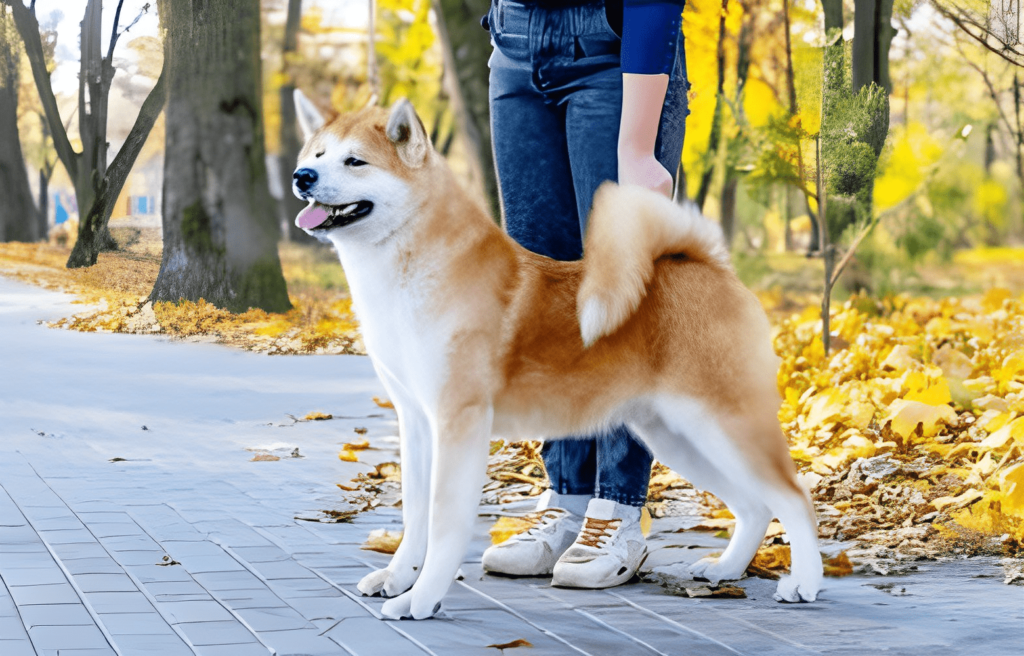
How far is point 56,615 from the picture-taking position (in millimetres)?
2158

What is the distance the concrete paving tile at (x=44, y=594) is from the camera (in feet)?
7.38

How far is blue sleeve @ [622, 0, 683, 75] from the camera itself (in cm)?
236

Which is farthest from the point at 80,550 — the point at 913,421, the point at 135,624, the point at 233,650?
the point at 913,421

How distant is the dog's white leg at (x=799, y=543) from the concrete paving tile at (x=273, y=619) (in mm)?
1057

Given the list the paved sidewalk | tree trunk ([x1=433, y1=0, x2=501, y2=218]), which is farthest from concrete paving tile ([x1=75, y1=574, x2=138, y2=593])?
tree trunk ([x1=433, y1=0, x2=501, y2=218])

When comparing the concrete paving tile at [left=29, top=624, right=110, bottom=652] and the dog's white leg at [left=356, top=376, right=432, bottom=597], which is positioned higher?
the dog's white leg at [left=356, top=376, right=432, bottom=597]

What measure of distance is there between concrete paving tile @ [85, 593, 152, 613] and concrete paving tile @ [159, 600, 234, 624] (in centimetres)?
6

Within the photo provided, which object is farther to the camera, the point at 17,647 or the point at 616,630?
the point at 616,630

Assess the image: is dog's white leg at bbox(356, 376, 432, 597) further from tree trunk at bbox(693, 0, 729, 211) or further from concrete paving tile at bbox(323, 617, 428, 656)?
tree trunk at bbox(693, 0, 729, 211)

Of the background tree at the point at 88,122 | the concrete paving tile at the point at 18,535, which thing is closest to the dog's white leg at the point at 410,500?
the concrete paving tile at the point at 18,535

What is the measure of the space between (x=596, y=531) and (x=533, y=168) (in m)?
0.93

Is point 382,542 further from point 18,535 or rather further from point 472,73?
point 472,73

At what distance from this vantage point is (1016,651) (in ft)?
6.73

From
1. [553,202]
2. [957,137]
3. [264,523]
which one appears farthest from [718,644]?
[957,137]
